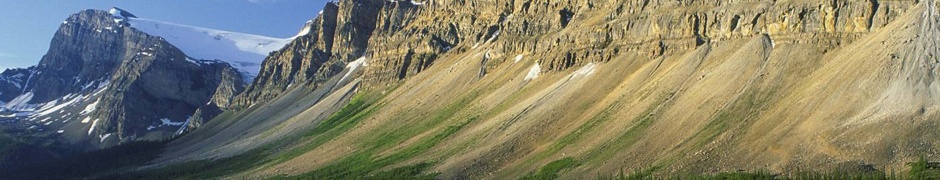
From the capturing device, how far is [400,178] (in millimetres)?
108000

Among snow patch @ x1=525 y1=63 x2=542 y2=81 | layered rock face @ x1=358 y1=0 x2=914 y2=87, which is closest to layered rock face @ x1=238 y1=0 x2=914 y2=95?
layered rock face @ x1=358 y1=0 x2=914 y2=87

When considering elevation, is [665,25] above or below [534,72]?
above

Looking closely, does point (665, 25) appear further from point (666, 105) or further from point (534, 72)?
point (666, 105)

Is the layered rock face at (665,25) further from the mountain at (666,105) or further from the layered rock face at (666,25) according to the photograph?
the mountain at (666,105)

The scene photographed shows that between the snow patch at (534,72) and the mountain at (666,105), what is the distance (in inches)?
32.3

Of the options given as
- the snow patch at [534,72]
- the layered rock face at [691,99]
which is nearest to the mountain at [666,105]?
the layered rock face at [691,99]

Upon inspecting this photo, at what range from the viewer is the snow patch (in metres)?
148

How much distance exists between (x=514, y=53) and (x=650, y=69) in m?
56.7

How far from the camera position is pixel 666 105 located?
101 m

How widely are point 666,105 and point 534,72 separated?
167 feet

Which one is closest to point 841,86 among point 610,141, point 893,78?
point 893,78

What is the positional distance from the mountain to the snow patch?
821mm

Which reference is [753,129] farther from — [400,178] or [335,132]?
[335,132]

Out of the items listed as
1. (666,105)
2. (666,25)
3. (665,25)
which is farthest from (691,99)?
(665,25)
